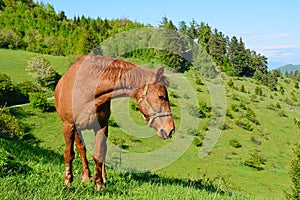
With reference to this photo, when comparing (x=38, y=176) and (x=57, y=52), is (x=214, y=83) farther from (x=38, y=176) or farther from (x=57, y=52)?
(x=38, y=176)

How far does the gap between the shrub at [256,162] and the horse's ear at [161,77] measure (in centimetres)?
3104

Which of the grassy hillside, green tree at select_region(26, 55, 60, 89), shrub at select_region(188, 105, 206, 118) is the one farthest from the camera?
green tree at select_region(26, 55, 60, 89)

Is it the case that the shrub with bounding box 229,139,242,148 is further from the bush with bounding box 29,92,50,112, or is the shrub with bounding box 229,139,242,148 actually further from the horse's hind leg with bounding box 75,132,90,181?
the horse's hind leg with bounding box 75,132,90,181

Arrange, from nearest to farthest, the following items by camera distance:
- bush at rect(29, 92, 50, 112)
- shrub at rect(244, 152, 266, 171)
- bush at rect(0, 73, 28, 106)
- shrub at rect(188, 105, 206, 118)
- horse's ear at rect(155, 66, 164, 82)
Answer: horse's ear at rect(155, 66, 164, 82) → shrub at rect(188, 105, 206, 118) → shrub at rect(244, 152, 266, 171) → bush at rect(29, 92, 50, 112) → bush at rect(0, 73, 28, 106)

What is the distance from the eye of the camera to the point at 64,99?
5.55 meters

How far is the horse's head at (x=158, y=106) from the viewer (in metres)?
4.59

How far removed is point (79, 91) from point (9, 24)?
81976mm

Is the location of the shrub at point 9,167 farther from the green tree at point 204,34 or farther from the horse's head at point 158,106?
the green tree at point 204,34

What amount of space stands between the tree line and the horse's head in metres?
64.1

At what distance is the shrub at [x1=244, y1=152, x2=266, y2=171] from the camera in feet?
111

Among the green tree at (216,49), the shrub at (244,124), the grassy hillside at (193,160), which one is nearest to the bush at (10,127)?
the grassy hillside at (193,160)

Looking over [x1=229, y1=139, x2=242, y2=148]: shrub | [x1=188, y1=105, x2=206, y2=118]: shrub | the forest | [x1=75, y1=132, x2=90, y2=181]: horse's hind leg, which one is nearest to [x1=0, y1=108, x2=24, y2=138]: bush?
the forest

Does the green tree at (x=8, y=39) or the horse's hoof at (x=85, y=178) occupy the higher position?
the green tree at (x=8, y=39)

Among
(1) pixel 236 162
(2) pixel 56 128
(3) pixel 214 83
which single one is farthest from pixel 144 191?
(3) pixel 214 83
